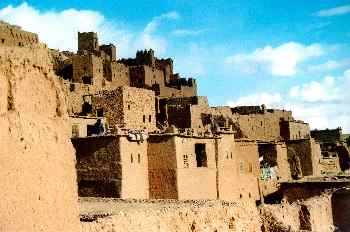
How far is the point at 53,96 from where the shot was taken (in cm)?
600

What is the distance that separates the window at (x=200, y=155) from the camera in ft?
83.2

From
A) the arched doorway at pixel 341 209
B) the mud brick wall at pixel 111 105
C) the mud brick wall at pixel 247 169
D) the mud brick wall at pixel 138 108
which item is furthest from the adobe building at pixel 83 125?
the arched doorway at pixel 341 209

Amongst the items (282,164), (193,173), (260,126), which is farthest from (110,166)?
(260,126)

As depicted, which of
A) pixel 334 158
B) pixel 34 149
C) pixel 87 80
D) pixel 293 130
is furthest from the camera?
pixel 293 130

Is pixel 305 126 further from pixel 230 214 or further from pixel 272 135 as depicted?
pixel 230 214

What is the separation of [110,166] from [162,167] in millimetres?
2863

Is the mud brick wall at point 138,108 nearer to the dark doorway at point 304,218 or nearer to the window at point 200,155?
the window at point 200,155

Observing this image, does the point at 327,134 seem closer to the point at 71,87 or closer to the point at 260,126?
the point at 260,126

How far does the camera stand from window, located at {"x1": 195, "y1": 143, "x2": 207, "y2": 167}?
999 inches

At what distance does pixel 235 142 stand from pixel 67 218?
82.4 feet

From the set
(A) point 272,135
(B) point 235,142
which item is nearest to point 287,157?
(A) point 272,135

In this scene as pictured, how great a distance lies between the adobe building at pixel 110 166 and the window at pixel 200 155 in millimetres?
4167

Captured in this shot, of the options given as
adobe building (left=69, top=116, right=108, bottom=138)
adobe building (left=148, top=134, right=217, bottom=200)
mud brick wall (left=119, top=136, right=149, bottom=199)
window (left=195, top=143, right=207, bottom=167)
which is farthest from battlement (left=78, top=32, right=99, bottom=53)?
mud brick wall (left=119, top=136, right=149, bottom=199)

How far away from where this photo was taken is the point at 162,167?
2281 centimetres
